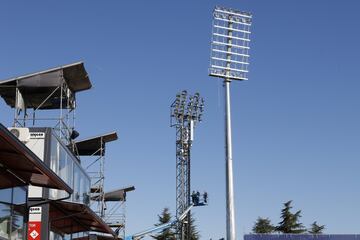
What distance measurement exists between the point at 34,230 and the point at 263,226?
6617cm

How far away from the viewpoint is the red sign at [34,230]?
23.2 m

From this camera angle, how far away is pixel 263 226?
8694cm

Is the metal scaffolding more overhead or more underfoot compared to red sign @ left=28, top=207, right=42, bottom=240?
more overhead

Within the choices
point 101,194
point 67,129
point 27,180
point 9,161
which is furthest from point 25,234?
point 101,194

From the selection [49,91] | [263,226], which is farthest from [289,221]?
[49,91]

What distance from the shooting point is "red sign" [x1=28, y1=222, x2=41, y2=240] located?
23.2 meters

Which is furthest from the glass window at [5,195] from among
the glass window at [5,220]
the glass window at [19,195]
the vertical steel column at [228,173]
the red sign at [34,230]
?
the vertical steel column at [228,173]

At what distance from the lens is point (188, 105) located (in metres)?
63.1

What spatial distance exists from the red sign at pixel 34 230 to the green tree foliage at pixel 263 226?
65.1 metres

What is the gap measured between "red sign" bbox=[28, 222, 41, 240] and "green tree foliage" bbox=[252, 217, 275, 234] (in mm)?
65093

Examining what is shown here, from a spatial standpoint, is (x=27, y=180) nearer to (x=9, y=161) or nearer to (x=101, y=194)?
(x=9, y=161)

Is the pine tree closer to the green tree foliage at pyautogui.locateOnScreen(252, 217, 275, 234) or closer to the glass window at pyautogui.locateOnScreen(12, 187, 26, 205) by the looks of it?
the green tree foliage at pyautogui.locateOnScreen(252, 217, 275, 234)

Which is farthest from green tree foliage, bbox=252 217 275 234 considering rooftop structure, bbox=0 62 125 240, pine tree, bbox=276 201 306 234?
rooftop structure, bbox=0 62 125 240

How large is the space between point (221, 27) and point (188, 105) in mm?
31501
